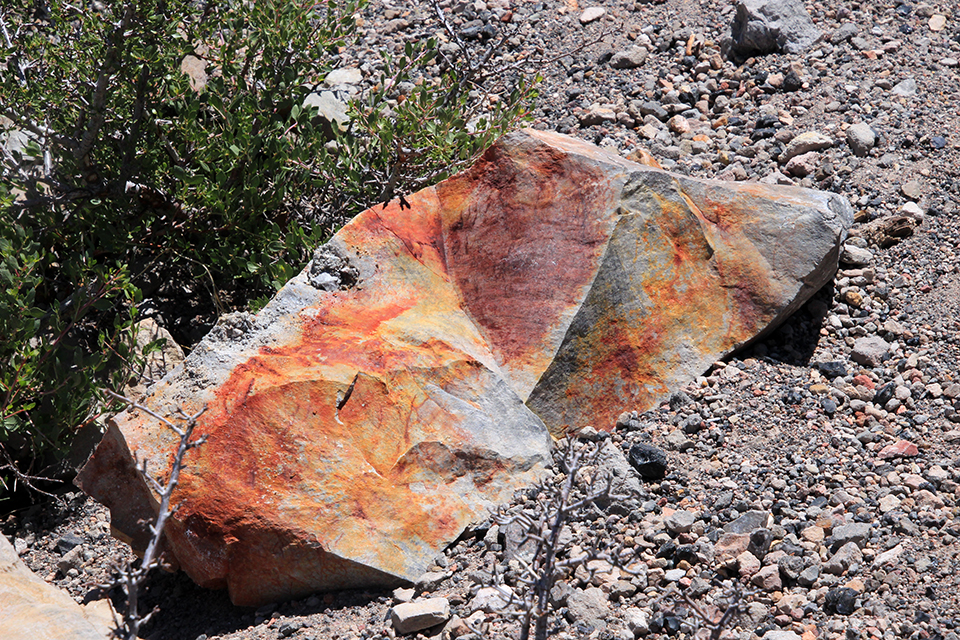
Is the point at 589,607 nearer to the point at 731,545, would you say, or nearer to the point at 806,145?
the point at 731,545

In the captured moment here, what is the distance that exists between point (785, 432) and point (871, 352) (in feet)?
2.25

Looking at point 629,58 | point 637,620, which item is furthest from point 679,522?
point 629,58

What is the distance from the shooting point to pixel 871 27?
5910mm

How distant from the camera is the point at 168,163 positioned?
14.9ft

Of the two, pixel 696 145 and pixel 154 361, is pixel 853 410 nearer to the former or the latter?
pixel 696 145

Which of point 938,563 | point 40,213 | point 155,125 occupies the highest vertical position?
point 155,125

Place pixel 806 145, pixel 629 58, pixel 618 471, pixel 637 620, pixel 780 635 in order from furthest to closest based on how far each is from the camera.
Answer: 1. pixel 629 58
2. pixel 806 145
3. pixel 618 471
4. pixel 637 620
5. pixel 780 635

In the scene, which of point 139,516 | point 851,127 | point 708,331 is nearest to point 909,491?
point 708,331

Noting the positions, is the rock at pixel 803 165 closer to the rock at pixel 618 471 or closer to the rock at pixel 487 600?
the rock at pixel 618 471

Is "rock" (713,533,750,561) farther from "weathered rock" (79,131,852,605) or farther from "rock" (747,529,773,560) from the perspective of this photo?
"weathered rock" (79,131,852,605)

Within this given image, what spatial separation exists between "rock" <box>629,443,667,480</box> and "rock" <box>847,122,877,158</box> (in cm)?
247

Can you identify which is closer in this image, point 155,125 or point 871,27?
point 155,125

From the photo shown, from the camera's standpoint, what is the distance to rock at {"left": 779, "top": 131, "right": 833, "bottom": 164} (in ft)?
16.8

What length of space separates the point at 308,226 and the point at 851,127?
310cm
